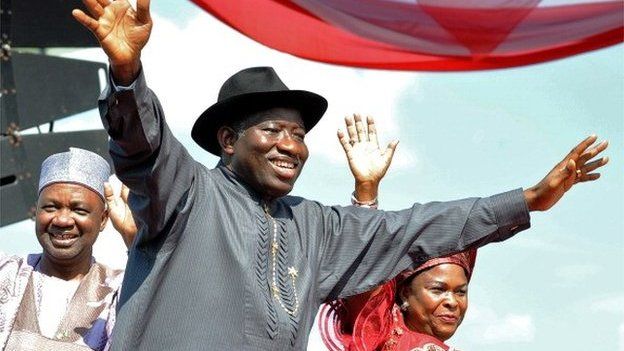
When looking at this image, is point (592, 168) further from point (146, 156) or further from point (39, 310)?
point (39, 310)

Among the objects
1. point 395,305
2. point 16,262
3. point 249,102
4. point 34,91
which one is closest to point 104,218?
point 16,262

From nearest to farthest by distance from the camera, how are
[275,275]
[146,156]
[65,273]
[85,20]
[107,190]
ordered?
[85,20]
[146,156]
[275,275]
[65,273]
[107,190]

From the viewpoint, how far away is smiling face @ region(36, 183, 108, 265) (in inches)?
199

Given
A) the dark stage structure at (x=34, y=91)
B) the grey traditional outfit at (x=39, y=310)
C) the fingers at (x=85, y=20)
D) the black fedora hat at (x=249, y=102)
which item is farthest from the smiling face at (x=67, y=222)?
the dark stage structure at (x=34, y=91)

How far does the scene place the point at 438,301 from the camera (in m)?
5.52

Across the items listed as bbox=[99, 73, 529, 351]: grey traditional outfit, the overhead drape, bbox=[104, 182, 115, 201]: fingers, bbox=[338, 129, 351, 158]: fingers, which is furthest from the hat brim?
bbox=[338, 129, 351, 158]: fingers

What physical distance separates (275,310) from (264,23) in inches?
53.1

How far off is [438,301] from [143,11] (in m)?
2.41

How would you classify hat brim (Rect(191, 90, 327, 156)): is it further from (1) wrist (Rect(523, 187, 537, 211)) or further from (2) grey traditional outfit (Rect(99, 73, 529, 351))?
(1) wrist (Rect(523, 187, 537, 211))

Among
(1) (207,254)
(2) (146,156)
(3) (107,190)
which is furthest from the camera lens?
(3) (107,190)

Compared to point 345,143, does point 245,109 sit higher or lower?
lower

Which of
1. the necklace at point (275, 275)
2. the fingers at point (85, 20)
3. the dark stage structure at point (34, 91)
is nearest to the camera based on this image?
the fingers at point (85, 20)

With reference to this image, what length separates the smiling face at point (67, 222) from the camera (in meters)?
5.07

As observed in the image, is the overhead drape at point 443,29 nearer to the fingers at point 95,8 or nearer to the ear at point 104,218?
the ear at point 104,218
